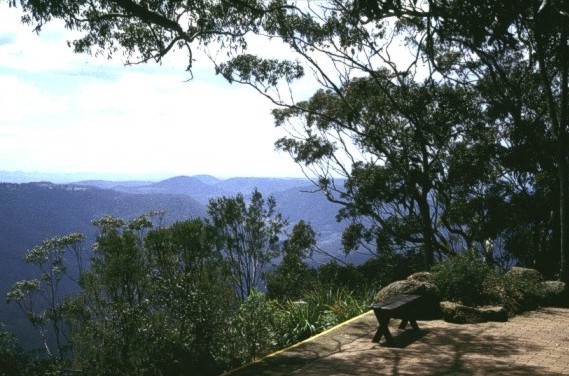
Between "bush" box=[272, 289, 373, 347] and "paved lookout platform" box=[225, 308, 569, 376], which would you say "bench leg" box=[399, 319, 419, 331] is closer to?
"paved lookout platform" box=[225, 308, 569, 376]

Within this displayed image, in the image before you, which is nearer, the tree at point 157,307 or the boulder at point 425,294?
the tree at point 157,307

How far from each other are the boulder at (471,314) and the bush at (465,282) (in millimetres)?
537

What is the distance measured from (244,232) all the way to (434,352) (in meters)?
6.15

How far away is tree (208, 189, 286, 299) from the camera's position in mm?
11508

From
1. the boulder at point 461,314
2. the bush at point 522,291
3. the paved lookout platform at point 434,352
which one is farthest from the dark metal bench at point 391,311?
the bush at point 522,291

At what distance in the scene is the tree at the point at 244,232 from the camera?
1151 cm

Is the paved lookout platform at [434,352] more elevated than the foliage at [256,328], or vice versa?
the foliage at [256,328]

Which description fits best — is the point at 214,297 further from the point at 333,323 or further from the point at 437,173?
the point at 437,173

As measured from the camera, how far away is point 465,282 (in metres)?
9.12

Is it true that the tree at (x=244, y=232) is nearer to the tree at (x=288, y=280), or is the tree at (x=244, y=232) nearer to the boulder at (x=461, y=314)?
the tree at (x=288, y=280)

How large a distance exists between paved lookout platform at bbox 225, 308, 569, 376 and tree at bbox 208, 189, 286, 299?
12.7ft

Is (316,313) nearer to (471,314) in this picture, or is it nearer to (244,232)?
(471,314)

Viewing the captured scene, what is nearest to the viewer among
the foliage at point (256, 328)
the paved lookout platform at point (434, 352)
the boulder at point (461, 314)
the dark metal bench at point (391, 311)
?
the paved lookout platform at point (434, 352)

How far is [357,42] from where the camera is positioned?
16906 mm
